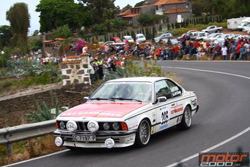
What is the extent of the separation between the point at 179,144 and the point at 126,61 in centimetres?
1218

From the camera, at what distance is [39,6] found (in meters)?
96.3

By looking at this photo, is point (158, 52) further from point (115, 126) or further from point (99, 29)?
point (99, 29)

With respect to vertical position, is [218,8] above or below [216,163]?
above

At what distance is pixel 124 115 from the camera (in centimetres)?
770

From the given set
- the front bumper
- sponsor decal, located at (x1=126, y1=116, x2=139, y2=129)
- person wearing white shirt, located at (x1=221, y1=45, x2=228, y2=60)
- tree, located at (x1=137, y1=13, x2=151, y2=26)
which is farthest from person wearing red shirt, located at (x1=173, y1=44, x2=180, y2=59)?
tree, located at (x1=137, y1=13, x2=151, y2=26)

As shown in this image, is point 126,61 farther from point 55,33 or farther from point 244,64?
point 55,33

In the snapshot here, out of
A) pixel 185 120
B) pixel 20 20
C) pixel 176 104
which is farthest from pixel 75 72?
pixel 20 20

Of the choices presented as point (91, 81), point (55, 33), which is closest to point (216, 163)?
point (91, 81)

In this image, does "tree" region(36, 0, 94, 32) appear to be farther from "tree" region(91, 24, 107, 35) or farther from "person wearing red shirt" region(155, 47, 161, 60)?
"person wearing red shirt" region(155, 47, 161, 60)

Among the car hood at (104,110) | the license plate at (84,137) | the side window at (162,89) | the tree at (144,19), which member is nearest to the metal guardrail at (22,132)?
the car hood at (104,110)

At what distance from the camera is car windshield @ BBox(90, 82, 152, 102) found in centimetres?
891

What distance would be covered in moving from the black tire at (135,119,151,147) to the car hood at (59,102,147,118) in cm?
38

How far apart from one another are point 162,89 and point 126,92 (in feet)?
3.20

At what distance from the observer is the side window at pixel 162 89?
9227 mm
